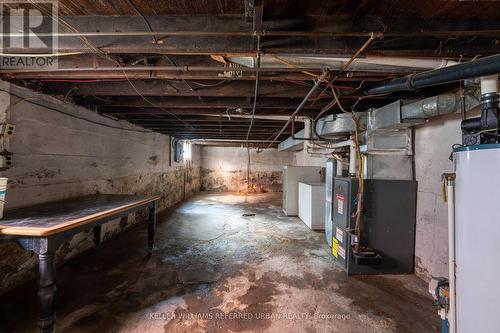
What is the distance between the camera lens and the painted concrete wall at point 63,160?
2.21 metres

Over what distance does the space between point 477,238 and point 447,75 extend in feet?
3.49

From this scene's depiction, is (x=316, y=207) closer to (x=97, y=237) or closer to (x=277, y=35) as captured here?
(x=277, y=35)

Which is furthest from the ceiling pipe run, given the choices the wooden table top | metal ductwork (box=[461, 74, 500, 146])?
the wooden table top

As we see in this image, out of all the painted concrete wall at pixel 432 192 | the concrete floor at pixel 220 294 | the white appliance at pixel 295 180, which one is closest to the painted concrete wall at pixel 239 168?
the white appliance at pixel 295 180

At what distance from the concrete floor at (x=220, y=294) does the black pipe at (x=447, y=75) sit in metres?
1.91

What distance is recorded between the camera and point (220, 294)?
2.17m

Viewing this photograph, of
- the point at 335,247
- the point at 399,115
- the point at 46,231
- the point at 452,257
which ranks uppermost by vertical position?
the point at 399,115

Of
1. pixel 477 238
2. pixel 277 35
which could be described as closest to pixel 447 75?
pixel 477 238

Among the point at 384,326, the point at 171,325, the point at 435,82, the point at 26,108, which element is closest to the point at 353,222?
the point at 384,326

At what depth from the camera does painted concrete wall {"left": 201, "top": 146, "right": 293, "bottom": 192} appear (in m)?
9.96

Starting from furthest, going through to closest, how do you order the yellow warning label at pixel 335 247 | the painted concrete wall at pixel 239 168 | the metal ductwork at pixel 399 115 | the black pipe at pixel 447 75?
the painted concrete wall at pixel 239 168, the yellow warning label at pixel 335 247, the metal ductwork at pixel 399 115, the black pipe at pixel 447 75

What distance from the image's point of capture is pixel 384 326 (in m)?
1.79

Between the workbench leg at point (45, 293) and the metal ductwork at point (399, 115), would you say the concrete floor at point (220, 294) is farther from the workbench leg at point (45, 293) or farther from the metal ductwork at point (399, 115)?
the metal ductwork at point (399, 115)

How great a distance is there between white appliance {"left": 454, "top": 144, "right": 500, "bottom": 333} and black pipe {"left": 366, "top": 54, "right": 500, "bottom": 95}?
0.47 metres
